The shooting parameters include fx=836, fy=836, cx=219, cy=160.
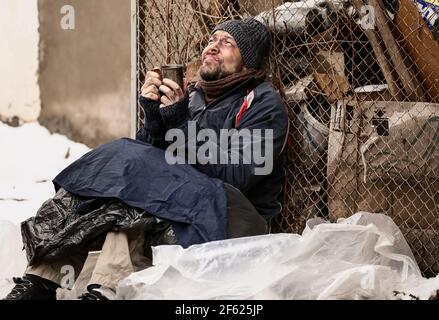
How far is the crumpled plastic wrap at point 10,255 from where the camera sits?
14.5 ft

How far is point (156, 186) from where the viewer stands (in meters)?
3.90

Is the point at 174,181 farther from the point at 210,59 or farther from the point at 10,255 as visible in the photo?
the point at 10,255

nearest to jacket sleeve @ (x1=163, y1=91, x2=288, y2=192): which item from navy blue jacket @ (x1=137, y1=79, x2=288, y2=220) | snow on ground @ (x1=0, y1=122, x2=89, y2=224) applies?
navy blue jacket @ (x1=137, y1=79, x2=288, y2=220)

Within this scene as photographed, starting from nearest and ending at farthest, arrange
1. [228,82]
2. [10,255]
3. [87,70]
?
[228,82]
[10,255]
[87,70]

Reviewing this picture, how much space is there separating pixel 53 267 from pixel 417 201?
179 cm

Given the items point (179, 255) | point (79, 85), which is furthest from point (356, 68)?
point (79, 85)

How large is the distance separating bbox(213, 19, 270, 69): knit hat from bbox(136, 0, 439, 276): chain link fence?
0.10m

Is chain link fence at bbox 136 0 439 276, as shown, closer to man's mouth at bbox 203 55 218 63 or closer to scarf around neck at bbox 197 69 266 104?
scarf around neck at bbox 197 69 266 104

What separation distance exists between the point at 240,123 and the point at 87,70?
3.50 meters

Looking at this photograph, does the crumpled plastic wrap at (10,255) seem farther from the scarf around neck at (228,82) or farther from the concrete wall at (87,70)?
the concrete wall at (87,70)

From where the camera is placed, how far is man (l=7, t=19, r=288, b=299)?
150 inches

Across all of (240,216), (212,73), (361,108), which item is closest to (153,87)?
(212,73)

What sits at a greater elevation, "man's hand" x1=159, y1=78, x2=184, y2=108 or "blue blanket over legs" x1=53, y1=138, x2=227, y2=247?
"man's hand" x1=159, y1=78, x2=184, y2=108
